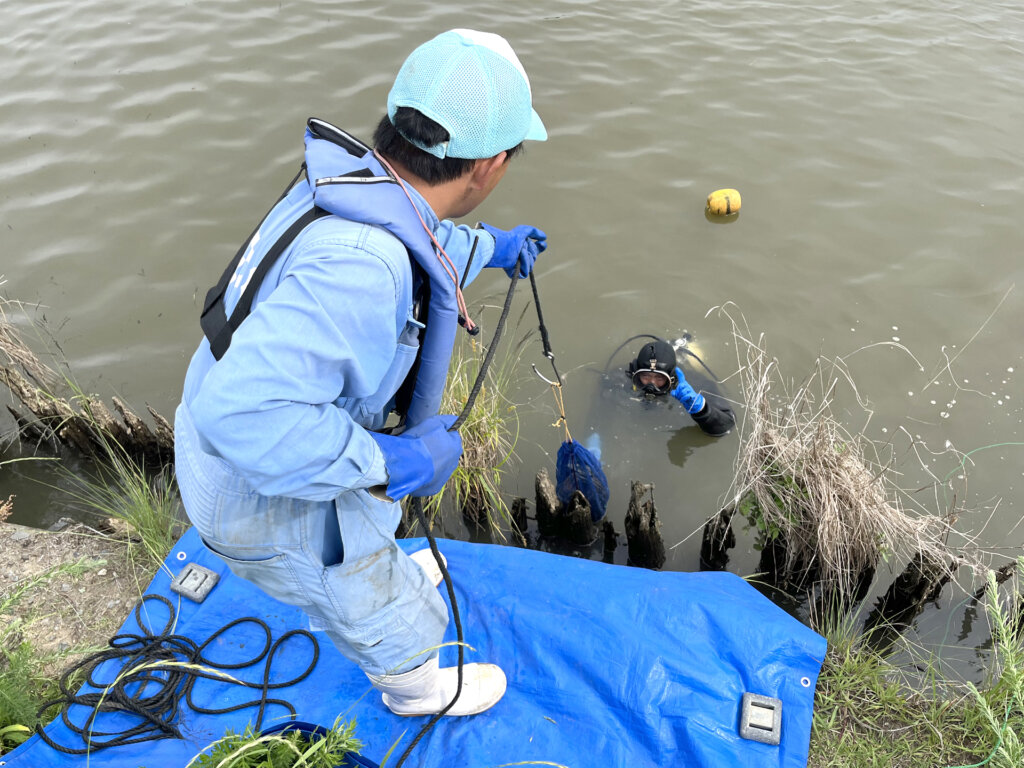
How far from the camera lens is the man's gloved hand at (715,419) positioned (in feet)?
14.5

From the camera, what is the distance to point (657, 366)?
4.29 m

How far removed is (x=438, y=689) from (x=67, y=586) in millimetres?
1835

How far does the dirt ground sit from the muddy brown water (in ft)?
2.52

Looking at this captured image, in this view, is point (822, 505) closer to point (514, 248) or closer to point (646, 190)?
point (514, 248)

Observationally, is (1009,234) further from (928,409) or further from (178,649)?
(178,649)

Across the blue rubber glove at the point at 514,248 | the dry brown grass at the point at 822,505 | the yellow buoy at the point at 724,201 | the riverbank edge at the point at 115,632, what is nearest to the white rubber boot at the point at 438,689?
the riverbank edge at the point at 115,632

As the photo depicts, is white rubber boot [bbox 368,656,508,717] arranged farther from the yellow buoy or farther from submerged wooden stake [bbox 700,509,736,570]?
the yellow buoy

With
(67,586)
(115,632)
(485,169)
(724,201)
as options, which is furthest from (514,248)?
(724,201)

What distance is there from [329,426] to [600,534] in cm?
272

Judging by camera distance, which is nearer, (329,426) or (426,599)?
(329,426)

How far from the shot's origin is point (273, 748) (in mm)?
2053

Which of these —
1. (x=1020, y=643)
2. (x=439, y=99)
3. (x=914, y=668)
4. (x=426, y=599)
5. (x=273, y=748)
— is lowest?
(x=914, y=668)

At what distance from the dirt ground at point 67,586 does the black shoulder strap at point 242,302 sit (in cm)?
159

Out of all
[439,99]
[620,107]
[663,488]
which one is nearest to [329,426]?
[439,99]
